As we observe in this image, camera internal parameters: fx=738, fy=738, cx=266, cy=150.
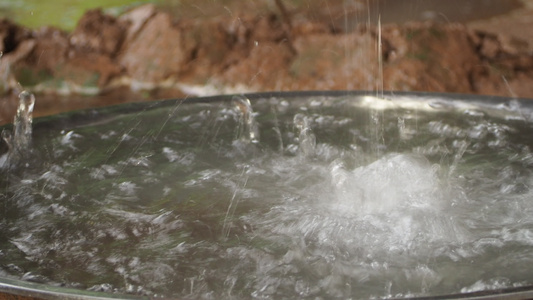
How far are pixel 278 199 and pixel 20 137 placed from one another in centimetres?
70

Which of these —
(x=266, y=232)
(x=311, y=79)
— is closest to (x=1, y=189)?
(x=266, y=232)

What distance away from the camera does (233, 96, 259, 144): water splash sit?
6.51ft

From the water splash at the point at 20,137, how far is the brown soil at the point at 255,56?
8.93 ft

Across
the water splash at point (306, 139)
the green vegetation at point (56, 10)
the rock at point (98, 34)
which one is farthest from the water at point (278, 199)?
the green vegetation at point (56, 10)

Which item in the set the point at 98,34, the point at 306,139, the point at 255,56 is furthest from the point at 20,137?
the point at 98,34

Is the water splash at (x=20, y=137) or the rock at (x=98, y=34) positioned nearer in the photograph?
the water splash at (x=20, y=137)

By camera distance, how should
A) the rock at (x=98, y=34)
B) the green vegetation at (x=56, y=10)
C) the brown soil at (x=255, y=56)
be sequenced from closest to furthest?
the brown soil at (x=255, y=56) < the rock at (x=98, y=34) < the green vegetation at (x=56, y=10)

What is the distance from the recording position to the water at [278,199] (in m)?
1.18

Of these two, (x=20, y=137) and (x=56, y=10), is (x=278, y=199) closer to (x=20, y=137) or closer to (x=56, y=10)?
(x=20, y=137)

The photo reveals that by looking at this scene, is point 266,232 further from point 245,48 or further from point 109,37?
point 109,37

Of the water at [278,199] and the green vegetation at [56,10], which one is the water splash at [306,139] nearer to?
the water at [278,199]

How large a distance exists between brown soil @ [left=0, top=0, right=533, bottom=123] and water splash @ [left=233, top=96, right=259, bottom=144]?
7.49 feet

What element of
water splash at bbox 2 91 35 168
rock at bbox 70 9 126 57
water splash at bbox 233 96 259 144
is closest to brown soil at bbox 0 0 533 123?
rock at bbox 70 9 126 57

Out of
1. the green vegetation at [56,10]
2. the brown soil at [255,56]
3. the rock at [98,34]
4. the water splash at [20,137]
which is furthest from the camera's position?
the green vegetation at [56,10]
